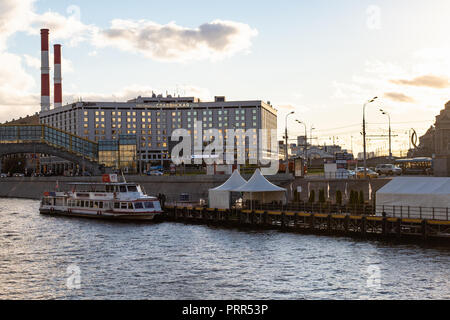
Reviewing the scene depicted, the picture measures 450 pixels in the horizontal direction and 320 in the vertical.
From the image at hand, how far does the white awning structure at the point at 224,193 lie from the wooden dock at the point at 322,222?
1.11 metres

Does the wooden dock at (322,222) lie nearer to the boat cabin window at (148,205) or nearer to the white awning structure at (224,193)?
the white awning structure at (224,193)

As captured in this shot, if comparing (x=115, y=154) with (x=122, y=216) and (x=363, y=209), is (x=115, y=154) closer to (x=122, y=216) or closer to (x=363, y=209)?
(x=122, y=216)

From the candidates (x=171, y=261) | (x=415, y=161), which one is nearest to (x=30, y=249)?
(x=171, y=261)

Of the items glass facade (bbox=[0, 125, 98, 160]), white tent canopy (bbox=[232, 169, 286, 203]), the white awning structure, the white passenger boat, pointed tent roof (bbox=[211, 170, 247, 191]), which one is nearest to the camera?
white tent canopy (bbox=[232, 169, 286, 203])

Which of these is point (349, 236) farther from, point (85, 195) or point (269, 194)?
point (85, 195)

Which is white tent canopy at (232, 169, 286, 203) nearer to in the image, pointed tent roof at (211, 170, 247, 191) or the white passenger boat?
pointed tent roof at (211, 170, 247, 191)

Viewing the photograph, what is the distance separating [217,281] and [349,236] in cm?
2212

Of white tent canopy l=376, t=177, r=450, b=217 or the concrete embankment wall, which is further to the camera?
the concrete embankment wall

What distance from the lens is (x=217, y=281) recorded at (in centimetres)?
3738

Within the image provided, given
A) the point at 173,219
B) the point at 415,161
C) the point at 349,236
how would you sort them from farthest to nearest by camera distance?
the point at 415,161, the point at 173,219, the point at 349,236

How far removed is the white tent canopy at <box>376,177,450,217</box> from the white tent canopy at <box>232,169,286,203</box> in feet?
49.7

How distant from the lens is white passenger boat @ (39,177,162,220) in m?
74.3

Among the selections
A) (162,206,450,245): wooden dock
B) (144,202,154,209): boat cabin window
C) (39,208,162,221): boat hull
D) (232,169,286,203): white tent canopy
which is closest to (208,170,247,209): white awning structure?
(162,206,450,245): wooden dock

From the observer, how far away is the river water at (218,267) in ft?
114
